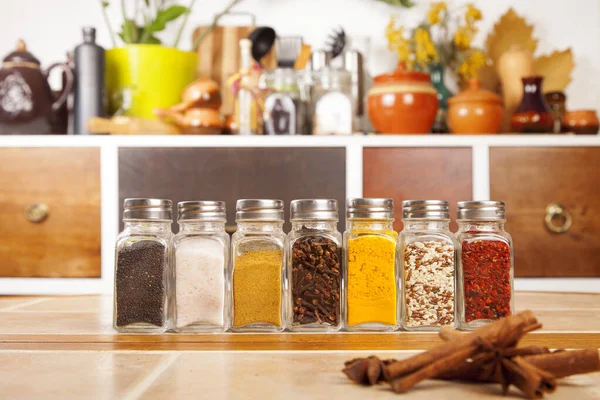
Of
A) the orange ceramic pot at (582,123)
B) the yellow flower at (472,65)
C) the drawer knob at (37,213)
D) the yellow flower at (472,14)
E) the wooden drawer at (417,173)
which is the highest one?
the yellow flower at (472,14)

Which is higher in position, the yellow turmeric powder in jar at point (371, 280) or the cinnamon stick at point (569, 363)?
the yellow turmeric powder in jar at point (371, 280)

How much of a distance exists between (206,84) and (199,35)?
31 cm

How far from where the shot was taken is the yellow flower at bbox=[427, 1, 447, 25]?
2148 millimetres

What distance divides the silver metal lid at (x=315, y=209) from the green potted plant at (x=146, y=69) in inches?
56.9

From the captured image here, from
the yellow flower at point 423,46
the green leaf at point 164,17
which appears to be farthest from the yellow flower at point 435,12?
the green leaf at point 164,17

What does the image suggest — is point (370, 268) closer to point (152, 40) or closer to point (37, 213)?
point (37, 213)

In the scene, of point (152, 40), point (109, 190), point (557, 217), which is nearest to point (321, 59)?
point (152, 40)

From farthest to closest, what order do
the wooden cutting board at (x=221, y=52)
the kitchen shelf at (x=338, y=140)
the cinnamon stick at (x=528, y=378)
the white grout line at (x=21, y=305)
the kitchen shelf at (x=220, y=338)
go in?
the wooden cutting board at (x=221, y=52) → the kitchen shelf at (x=338, y=140) → the white grout line at (x=21, y=305) → the kitchen shelf at (x=220, y=338) → the cinnamon stick at (x=528, y=378)

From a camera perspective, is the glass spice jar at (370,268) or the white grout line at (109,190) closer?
the glass spice jar at (370,268)

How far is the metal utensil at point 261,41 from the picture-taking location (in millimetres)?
2105

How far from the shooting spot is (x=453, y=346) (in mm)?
497

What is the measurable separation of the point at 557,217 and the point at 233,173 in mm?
1026

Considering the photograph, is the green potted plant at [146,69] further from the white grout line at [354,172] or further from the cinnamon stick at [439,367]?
the cinnamon stick at [439,367]

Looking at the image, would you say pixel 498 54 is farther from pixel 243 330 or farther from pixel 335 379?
pixel 335 379
